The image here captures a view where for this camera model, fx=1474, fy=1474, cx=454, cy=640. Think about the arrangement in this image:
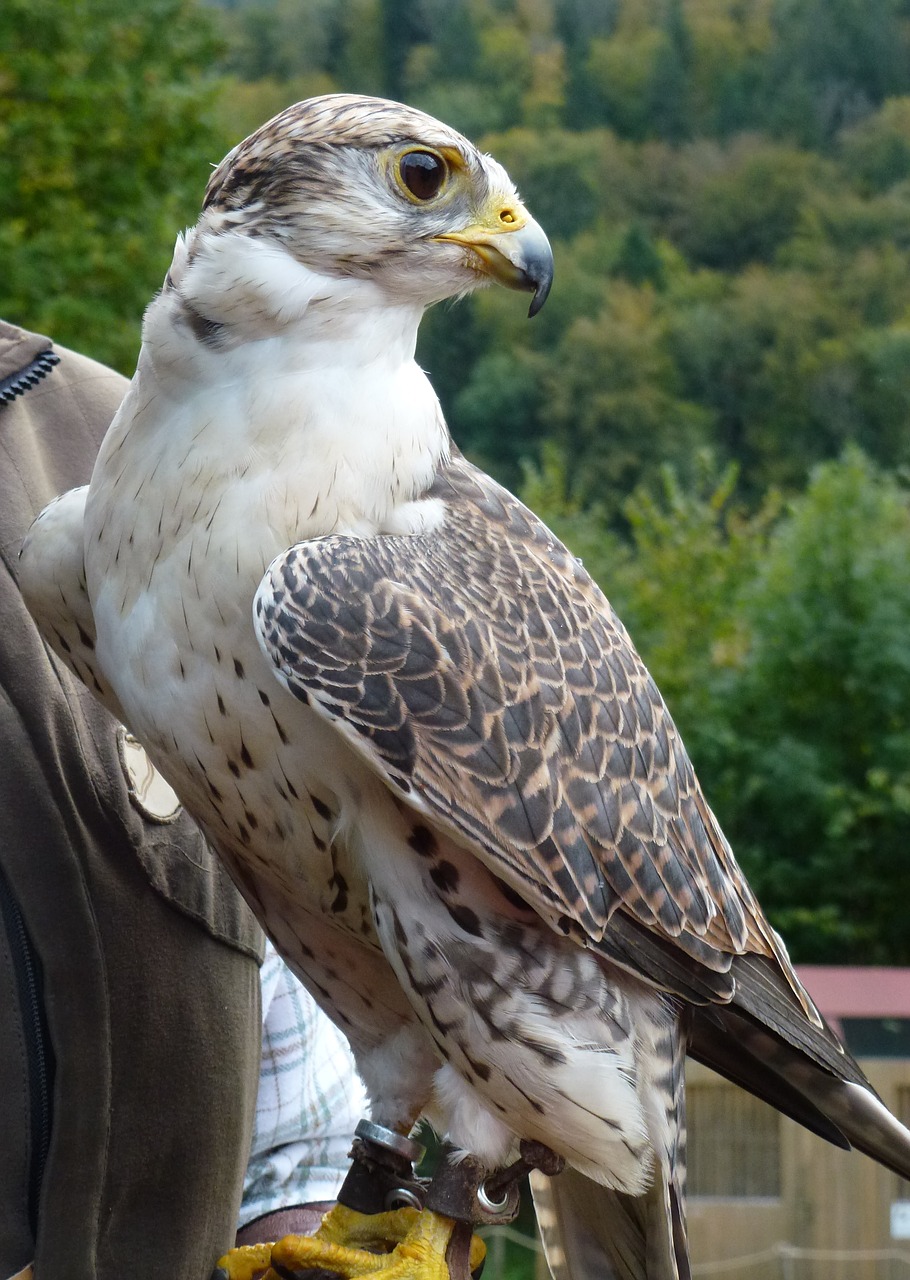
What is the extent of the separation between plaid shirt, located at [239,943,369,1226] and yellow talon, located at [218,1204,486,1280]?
298 millimetres

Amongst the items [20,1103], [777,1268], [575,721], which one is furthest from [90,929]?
[777,1268]

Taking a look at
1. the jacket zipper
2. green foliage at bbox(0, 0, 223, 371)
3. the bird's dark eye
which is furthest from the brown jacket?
green foliage at bbox(0, 0, 223, 371)

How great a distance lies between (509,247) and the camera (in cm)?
163

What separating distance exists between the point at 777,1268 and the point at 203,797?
8575 millimetres

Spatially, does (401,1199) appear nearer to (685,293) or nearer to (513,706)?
(513,706)

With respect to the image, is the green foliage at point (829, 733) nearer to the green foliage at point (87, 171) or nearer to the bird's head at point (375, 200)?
the green foliage at point (87, 171)

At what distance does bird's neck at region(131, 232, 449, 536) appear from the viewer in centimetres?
152

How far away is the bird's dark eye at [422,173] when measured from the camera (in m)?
1.57

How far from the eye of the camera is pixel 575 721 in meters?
1.68

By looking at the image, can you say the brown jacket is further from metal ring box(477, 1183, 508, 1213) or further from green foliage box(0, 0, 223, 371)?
green foliage box(0, 0, 223, 371)

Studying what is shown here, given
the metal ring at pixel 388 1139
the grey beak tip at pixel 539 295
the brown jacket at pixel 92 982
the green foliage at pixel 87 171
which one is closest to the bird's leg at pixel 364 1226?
the metal ring at pixel 388 1139

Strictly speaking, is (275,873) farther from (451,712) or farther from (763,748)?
(763,748)

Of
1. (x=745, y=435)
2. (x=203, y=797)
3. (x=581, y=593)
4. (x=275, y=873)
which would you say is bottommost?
(x=745, y=435)

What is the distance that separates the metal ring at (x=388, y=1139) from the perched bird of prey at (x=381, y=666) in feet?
A: 0.09
